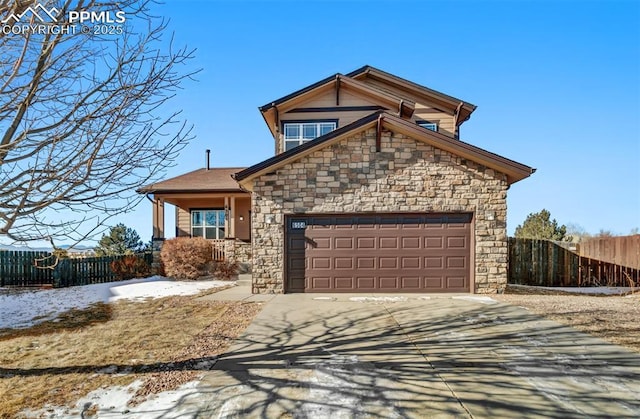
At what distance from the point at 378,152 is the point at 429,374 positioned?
737 cm

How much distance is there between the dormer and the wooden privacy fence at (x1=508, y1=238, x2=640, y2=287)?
5488 millimetres

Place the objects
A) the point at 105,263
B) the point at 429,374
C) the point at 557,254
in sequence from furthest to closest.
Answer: the point at 105,263, the point at 557,254, the point at 429,374

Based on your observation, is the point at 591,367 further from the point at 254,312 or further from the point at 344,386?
the point at 254,312

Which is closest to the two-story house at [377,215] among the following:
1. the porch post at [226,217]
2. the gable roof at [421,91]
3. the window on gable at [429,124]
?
the window on gable at [429,124]

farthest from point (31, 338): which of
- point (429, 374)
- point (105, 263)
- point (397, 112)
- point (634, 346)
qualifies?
point (397, 112)

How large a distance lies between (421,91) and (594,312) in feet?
33.8

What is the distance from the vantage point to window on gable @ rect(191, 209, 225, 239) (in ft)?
59.3

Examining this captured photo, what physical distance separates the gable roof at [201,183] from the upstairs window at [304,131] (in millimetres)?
2928

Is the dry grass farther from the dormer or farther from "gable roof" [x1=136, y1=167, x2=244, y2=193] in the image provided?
"gable roof" [x1=136, y1=167, x2=244, y2=193]

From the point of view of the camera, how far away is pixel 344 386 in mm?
4297

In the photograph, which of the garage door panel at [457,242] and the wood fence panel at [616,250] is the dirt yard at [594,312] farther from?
the wood fence panel at [616,250]

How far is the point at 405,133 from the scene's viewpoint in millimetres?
10836

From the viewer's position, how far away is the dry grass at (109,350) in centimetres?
439

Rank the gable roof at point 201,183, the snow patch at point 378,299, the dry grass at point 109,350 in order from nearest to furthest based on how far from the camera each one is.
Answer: the dry grass at point 109,350 → the snow patch at point 378,299 → the gable roof at point 201,183
